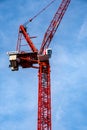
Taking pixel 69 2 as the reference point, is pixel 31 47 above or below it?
below

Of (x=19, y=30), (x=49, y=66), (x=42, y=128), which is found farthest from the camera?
(x=19, y=30)

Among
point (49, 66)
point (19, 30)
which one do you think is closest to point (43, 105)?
point (49, 66)

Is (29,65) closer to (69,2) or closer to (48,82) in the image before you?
(48,82)

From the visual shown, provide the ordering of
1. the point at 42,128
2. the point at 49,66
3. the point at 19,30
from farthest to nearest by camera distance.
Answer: the point at 19,30, the point at 49,66, the point at 42,128

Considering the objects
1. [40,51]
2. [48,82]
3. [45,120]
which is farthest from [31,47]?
[45,120]

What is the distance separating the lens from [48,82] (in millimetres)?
117000

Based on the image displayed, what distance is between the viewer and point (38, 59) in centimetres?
11956

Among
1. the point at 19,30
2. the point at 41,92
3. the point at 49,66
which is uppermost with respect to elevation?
the point at 19,30

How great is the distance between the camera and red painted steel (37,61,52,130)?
112188 mm

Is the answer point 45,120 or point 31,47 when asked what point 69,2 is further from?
point 45,120

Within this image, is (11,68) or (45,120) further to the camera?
(11,68)

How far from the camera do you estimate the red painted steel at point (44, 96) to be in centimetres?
11219

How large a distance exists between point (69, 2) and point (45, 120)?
33.2 m

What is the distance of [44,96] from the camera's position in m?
115
